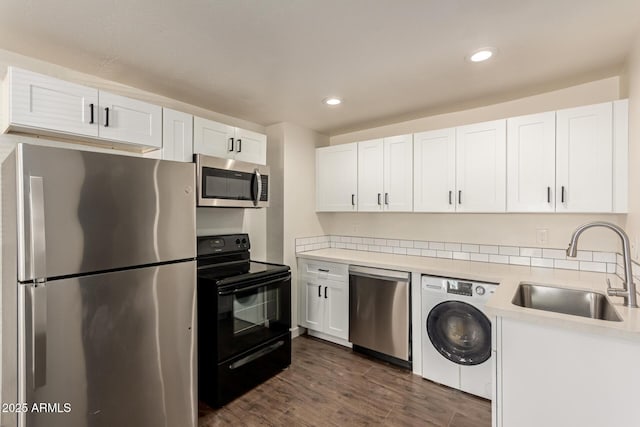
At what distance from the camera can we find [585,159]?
7.11 ft

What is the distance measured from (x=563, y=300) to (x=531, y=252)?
84cm

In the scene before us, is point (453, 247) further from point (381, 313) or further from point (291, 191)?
point (291, 191)

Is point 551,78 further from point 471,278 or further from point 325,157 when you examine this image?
point 325,157

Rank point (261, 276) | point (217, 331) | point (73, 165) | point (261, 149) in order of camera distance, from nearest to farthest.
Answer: point (73, 165), point (217, 331), point (261, 276), point (261, 149)

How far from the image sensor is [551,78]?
2.26m

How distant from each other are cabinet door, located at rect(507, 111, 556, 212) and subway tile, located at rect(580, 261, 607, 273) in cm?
57

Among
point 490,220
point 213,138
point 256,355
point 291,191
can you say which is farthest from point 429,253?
point 213,138

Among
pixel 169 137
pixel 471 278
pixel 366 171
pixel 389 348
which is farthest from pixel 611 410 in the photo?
pixel 169 137

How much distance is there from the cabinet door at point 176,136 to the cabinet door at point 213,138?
0.05m

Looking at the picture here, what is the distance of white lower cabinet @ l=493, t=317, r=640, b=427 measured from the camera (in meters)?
1.21

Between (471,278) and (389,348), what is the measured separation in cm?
101

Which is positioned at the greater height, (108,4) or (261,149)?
(108,4)

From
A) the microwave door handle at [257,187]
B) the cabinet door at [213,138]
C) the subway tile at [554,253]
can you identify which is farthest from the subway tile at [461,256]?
the cabinet door at [213,138]

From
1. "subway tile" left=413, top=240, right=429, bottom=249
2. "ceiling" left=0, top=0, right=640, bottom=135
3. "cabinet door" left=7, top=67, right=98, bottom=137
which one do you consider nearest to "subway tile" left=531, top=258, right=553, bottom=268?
"subway tile" left=413, top=240, right=429, bottom=249
